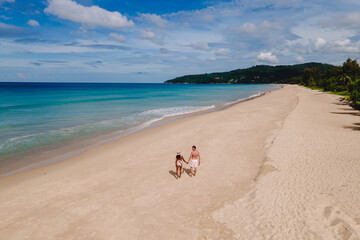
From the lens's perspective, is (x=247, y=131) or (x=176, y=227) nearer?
(x=176, y=227)

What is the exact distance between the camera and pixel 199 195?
29.7 feet

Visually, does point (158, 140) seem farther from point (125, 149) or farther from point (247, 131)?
point (247, 131)

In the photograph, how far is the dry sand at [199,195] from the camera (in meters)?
6.99

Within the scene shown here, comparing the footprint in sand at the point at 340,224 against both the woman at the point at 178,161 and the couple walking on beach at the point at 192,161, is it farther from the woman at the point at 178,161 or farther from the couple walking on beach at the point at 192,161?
the woman at the point at 178,161

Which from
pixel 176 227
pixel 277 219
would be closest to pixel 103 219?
pixel 176 227

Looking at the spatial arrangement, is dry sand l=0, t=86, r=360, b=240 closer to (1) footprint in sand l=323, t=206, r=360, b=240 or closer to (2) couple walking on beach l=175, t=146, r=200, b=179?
(1) footprint in sand l=323, t=206, r=360, b=240

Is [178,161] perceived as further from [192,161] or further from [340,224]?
[340,224]

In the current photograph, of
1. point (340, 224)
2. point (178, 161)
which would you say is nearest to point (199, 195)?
point (178, 161)

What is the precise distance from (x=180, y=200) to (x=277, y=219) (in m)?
3.48

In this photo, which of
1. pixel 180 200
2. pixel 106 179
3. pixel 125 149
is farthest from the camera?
pixel 125 149

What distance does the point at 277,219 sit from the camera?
7.23 metres

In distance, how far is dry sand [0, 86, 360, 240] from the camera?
6988mm

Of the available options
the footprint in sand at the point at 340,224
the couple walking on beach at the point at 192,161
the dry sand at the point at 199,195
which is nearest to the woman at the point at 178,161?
the couple walking on beach at the point at 192,161

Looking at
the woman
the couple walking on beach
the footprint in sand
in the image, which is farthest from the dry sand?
the couple walking on beach
